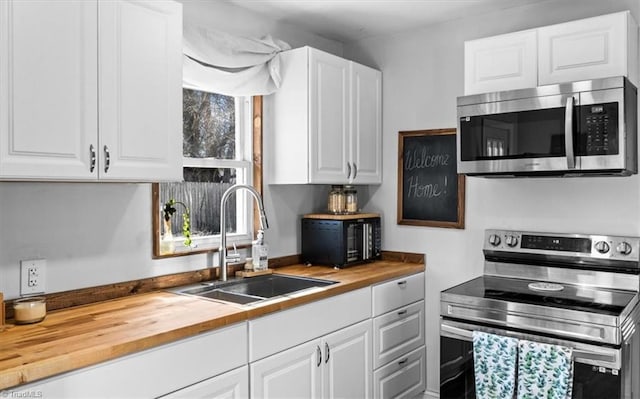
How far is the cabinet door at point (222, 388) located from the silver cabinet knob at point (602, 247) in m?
1.83

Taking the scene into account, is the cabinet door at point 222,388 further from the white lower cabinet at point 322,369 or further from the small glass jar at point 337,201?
the small glass jar at point 337,201

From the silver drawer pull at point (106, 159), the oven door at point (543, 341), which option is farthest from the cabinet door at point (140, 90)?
the oven door at point (543, 341)

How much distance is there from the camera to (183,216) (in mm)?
2645

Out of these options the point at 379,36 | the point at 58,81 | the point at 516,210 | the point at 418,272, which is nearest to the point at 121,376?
the point at 58,81

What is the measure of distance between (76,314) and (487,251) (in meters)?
2.13

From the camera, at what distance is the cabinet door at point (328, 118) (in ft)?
9.56

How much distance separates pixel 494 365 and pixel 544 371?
0.21 m

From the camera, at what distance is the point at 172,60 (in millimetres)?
2137

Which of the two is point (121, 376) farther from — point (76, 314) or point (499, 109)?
point (499, 109)

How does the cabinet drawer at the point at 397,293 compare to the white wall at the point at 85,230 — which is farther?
the cabinet drawer at the point at 397,293

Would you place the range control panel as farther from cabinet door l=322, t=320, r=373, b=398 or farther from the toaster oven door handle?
cabinet door l=322, t=320, r=373, b=398

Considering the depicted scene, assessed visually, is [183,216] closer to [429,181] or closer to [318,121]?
[318,121]

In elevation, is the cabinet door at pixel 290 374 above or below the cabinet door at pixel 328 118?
below

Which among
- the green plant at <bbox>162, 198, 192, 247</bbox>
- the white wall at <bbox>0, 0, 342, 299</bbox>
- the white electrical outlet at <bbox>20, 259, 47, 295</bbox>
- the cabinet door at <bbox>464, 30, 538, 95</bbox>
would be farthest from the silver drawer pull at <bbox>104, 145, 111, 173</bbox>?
the cabinet door at <bbox>464, 30, 538, 95</bbox>
